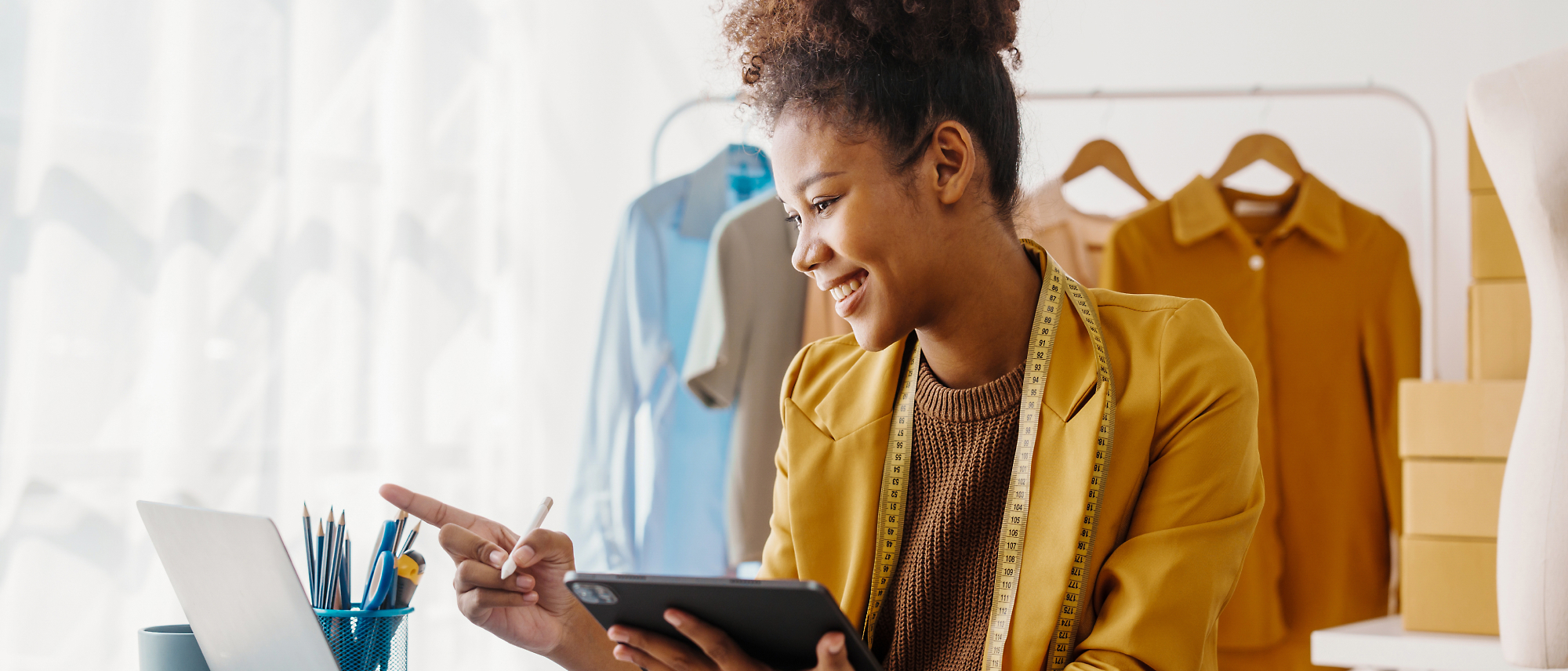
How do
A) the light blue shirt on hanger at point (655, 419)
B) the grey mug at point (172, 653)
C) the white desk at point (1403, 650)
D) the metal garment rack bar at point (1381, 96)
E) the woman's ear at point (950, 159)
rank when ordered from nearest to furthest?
the grey mug at point (172, 653), the woman's ear at point (950, 159), the white desk at point (1403, 650), the metal garment rack bar at point (1381, 96), the light blue shirt on hanger at point (655, 419)

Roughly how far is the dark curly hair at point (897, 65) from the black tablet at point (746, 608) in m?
0.42

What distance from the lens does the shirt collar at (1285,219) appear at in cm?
199

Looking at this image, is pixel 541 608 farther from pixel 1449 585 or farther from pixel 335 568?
pixel 1449 585

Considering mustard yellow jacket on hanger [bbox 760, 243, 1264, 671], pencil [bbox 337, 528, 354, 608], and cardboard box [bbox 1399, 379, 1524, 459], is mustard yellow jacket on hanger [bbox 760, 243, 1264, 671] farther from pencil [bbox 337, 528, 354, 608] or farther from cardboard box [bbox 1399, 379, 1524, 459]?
cardboard box [bbox 1399, 379, 1524, 459]

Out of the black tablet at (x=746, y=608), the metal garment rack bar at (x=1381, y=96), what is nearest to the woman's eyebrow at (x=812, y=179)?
the black tablet at (x=746, y=608)

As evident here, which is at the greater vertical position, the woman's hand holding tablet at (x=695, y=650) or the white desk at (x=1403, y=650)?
the woman's hand holding tablet at (x=695, y=650)

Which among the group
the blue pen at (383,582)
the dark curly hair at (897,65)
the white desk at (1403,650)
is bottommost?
the white desk at (1403,650)

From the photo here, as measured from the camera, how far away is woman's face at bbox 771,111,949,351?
0.98 m

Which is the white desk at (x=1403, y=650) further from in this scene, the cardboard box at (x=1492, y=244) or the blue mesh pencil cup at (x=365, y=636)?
the blue mesh pencil cup at (x=365, y=636)

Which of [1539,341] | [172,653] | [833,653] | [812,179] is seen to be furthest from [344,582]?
[1539,341]

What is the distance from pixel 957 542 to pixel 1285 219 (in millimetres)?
1327

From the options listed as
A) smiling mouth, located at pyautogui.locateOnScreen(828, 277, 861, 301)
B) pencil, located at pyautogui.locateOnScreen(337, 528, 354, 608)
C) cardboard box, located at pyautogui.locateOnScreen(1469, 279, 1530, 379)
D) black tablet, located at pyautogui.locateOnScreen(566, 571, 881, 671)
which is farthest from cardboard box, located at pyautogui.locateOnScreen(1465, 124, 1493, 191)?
pencil, located at pyautogui.locateOnScreen(337, 528, 354, 608)

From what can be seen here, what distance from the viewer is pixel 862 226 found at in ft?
3.20

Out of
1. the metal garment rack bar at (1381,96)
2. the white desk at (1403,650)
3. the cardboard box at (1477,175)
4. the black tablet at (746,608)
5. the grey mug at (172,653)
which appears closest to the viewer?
the black tablet at (746,608)
